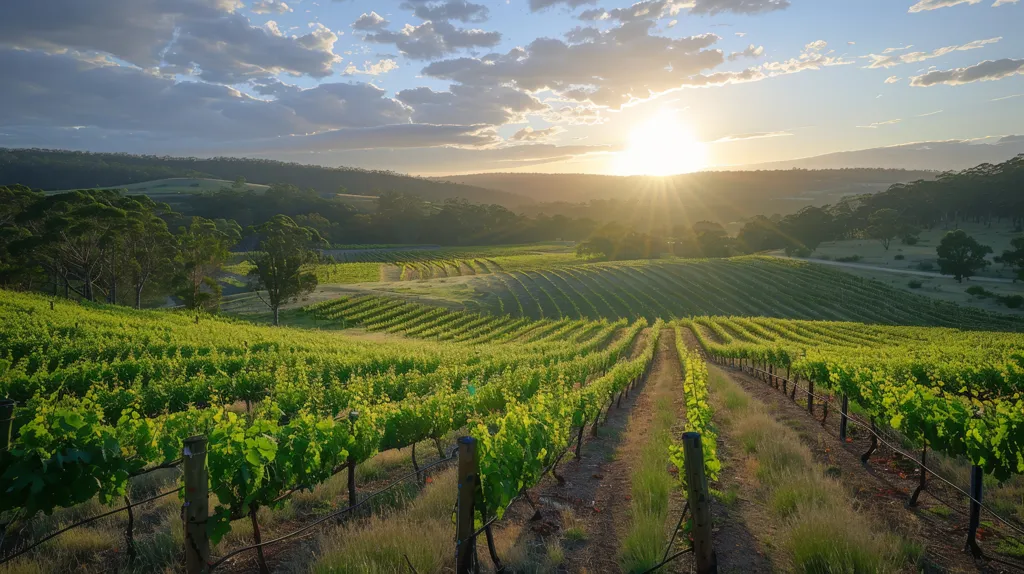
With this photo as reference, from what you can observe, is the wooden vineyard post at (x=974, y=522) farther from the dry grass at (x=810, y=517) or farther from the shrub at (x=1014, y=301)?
the shrub at (x=1014, y=301)

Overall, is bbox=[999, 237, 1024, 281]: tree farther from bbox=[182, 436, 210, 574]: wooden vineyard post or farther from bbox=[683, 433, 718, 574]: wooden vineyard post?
bbox=[182, 436, 210, 574]: wooden vineyard post

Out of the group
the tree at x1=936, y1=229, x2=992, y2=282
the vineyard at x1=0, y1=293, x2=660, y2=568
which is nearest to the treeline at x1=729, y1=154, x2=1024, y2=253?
the tree at x1=936, y1=229, x2=992, y2=282

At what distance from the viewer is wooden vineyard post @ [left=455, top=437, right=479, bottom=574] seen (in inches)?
221

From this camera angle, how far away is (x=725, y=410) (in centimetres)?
1552

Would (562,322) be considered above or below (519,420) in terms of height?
below

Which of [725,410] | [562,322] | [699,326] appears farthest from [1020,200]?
[725,410]

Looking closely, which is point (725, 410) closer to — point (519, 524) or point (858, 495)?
point (858, 495)

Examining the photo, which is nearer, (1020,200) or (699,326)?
(699,326)

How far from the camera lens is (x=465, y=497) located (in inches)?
221

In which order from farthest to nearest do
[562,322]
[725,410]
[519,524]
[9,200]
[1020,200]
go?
[1020,200] → [562,322] → [9,200] → [725,410] → [519,524]

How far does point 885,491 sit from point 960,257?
84.5 meters

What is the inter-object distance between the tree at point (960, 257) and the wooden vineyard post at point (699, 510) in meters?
88.3

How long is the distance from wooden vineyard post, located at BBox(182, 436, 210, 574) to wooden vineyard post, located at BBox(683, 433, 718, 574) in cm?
467

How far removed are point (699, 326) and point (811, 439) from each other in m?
40.2
